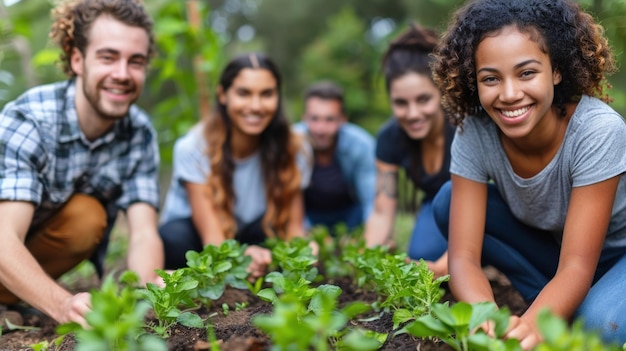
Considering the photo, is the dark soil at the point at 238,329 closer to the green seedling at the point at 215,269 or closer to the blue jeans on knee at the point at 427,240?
the green seedling at the point at 215,269

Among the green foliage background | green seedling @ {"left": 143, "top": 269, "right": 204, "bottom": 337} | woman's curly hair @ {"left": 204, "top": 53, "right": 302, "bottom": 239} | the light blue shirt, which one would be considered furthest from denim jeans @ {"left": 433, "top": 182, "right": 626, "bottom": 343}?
the light blue shirt

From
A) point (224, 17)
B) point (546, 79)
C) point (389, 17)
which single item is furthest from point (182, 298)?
point (224, 17)

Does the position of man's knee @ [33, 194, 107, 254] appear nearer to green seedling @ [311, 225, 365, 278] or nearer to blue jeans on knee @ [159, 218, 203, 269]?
blue jeans on knee @ [159, 218, 203, 269]

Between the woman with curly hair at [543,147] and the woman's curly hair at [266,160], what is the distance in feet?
4.69

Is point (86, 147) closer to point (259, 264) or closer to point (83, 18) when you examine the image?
point (83, 18)


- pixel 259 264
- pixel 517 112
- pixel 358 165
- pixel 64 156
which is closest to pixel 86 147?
pixel 64 156

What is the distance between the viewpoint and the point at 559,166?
6.17ft

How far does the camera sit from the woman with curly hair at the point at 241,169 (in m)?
3.20

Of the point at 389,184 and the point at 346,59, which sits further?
the point at 346,59

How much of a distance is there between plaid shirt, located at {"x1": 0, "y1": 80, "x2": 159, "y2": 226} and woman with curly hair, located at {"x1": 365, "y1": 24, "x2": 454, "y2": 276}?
3.95 feet

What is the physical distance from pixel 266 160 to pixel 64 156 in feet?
3.73

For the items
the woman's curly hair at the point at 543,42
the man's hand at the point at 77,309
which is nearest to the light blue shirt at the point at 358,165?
the woman's curly hair at the point at 543,42

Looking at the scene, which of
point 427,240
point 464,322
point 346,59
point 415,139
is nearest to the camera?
point 464,322

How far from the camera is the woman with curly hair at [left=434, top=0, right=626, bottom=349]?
68.4 inches
